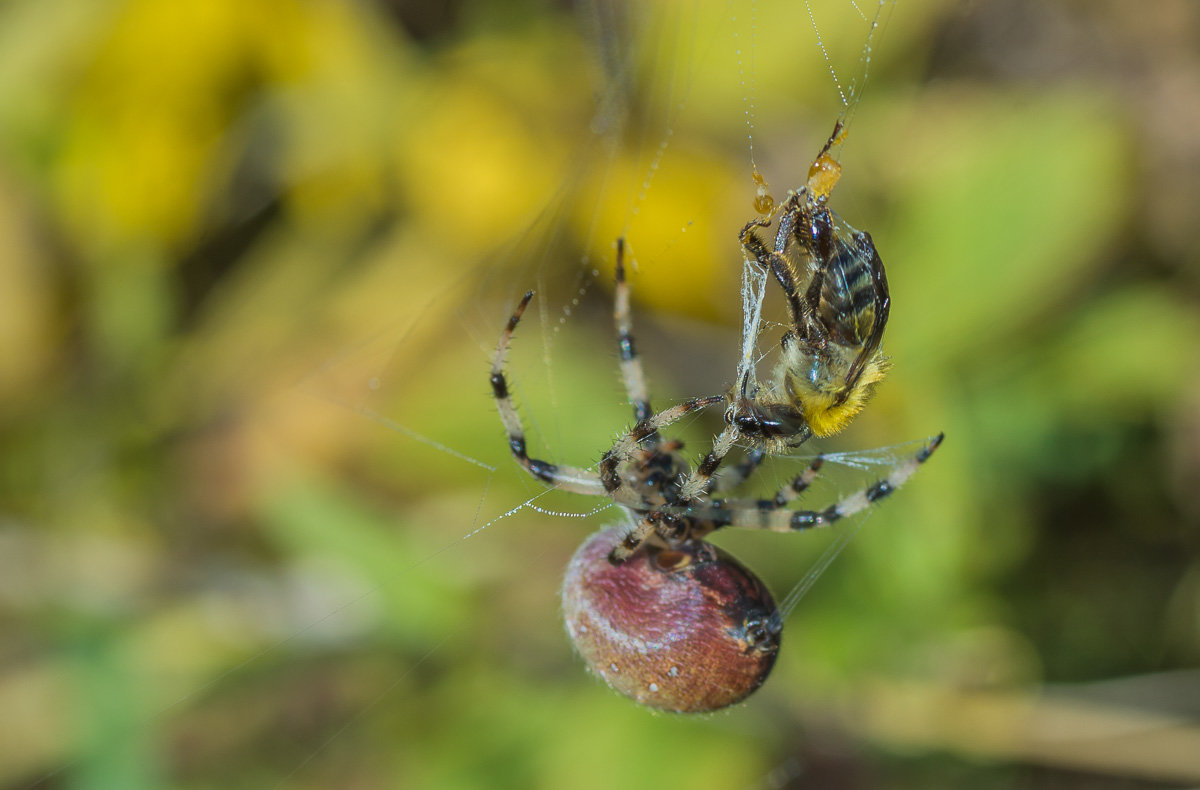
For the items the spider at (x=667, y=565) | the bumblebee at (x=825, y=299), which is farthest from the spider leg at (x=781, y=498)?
the bumblebee at (x=825, y=299)

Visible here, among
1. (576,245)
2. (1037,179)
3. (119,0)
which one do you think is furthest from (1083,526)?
(119,0)

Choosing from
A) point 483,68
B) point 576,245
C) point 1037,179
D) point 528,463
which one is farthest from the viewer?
point 483,68

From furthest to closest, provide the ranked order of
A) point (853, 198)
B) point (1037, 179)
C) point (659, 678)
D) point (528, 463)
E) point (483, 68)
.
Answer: point (483, 68) < point (853, 198) < point (1037, 179) < point (528, 463) < point (659, 678)

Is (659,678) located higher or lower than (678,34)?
lower

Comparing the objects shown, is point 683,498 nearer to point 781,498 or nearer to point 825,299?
point 781,498

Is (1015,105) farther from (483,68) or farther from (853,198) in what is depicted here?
(483,68)

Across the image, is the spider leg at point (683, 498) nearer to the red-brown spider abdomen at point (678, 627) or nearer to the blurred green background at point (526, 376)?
the red-brown spider abdomen at point (678, 627)
